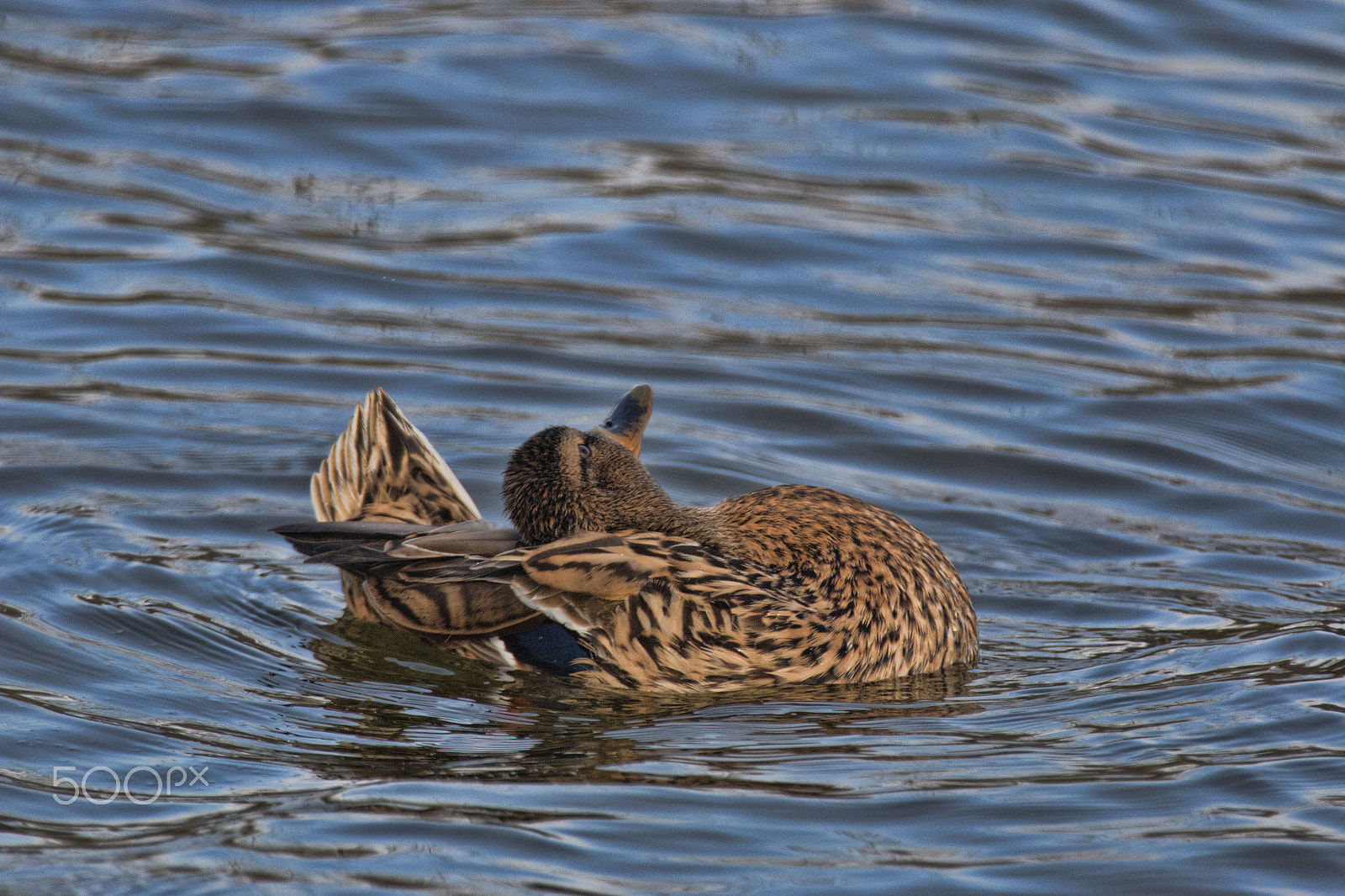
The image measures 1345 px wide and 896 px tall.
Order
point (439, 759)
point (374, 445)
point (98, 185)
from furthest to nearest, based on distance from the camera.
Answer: point (98, 185)
point (374, 445)
point (439, 759)

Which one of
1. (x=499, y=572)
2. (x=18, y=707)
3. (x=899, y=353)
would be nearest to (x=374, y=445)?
(x=499, y=572)

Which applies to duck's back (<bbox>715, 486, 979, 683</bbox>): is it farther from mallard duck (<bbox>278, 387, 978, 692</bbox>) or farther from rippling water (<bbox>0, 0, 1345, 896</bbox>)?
rippling water (<bbox>0, 0, 1345, 896</bbox>)

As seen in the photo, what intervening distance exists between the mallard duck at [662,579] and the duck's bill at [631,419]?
29 mm

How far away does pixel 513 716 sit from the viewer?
583cm

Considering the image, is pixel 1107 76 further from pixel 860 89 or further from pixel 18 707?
pixel 18 707

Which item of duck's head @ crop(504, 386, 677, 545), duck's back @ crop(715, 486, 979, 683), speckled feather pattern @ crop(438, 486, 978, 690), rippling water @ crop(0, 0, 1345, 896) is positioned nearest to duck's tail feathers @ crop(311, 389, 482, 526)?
rippling water @ crop(0, 0, 1345, 896)

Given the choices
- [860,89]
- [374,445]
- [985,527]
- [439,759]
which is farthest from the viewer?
[860,89]

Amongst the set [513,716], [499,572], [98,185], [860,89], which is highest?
[860,89]

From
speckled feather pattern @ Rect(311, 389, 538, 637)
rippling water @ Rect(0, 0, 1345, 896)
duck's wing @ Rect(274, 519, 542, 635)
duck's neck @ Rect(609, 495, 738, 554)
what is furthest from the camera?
speckled feather pattern @ Rect(311, 389, 538, 637)

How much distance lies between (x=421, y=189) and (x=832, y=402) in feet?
13.4

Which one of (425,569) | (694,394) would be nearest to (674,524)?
(425,569)

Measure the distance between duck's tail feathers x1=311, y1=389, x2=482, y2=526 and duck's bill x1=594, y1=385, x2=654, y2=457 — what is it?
0.85 metres

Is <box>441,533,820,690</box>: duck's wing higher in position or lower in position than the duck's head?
lower

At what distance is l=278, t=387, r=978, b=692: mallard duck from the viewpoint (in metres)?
6.01
